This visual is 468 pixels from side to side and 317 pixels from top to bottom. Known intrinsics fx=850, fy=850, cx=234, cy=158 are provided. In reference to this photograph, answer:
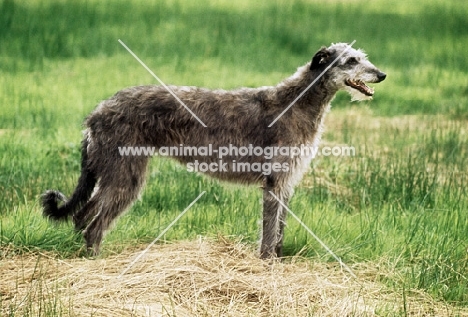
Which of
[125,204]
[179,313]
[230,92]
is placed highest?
[230,92]

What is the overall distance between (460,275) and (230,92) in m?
2.62

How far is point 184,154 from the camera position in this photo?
7.71 m

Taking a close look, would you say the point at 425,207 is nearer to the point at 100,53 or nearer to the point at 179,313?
the point at 179,313

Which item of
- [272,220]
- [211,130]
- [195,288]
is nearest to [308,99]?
[211,130]

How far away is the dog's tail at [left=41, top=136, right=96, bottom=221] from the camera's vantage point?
7.47 m

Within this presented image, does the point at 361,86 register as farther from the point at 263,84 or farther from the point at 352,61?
the point at 263,84

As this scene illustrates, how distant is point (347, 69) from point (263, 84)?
639 centimetres

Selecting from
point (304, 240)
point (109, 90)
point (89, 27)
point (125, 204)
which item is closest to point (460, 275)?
point (304, 240)

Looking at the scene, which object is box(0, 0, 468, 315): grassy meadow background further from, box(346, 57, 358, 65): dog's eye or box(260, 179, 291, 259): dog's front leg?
box(346, 57, 358, 65): dog's eye

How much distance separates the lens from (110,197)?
748 centimetres

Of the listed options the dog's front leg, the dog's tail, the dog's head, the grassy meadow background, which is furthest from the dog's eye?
the dog's tail

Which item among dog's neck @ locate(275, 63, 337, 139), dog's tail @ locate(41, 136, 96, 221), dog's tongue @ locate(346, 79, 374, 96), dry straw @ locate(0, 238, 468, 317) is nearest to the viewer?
dry straw @ locate(0, 238, 468, 317)

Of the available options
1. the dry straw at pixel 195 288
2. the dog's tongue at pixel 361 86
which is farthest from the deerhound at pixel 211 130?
the dry straw at pixel 195 288

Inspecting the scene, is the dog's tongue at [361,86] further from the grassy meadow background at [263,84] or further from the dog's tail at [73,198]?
the dog's tail at [73,198]
